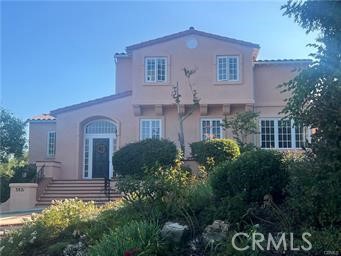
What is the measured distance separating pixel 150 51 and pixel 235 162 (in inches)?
619

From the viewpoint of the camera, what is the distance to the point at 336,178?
6590mm

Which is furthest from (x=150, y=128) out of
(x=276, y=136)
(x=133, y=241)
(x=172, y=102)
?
(x=133, y=241)

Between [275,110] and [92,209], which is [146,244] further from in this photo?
[275,110]

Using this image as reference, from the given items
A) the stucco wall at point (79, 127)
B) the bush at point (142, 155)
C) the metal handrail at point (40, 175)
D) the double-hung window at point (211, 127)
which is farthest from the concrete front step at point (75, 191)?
the double-hung window at point (211, 127)

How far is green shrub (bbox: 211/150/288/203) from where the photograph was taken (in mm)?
7969

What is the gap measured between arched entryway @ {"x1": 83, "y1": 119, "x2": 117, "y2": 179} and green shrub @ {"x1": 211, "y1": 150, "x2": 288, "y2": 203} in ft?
52.6

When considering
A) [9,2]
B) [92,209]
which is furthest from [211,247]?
[9,2]

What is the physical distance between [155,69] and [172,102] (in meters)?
2.03

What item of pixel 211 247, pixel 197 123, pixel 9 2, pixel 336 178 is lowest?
pixel 211 247

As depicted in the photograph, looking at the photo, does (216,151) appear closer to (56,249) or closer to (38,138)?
(56,249)

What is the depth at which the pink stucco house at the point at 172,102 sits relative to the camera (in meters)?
22.6

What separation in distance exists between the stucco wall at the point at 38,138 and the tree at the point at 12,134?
553cm

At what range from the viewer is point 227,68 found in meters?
22.8

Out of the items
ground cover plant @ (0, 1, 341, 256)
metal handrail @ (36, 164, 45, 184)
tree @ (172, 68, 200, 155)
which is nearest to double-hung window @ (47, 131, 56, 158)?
metal handrail @ (36, 164, 45, 184)
